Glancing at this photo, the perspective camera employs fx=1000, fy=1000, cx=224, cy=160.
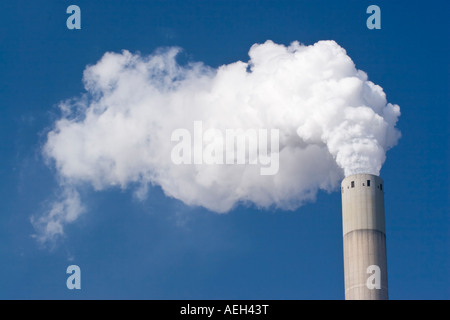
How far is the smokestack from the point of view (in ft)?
291

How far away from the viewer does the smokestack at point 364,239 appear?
291ft

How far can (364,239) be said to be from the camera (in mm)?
89438
